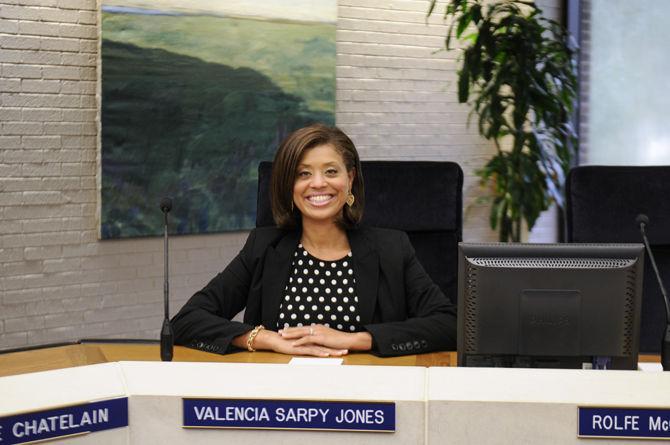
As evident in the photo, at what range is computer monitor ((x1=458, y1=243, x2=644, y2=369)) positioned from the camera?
1687 millimetres

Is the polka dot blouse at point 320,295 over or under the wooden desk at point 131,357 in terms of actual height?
over

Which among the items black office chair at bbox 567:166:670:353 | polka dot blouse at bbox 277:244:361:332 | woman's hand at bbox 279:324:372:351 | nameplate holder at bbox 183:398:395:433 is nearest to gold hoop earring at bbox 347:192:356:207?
polka dot blouse at bbox 277:244:361:332

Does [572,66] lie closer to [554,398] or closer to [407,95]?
[407,95]

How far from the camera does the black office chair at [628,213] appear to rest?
8.39 ft

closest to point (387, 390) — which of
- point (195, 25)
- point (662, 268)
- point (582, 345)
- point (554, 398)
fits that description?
point (554, 398)

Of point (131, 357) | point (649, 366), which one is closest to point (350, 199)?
point (131, 357)

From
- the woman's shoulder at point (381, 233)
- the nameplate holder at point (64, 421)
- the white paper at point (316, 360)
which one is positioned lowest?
the white paper at point (316, 360)

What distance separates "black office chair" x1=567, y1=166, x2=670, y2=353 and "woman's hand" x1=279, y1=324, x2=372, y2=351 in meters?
0.74

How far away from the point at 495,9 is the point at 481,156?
3.65 feet

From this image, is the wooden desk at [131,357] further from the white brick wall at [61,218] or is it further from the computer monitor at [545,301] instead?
the white brick wall at [61,218]

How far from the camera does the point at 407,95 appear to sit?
16.1ft

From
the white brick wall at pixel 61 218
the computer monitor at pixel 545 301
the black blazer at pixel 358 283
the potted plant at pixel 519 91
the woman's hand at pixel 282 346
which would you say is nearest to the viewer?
the computer monitor at pixel 545 301

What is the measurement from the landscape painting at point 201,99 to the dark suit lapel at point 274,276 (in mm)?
1784

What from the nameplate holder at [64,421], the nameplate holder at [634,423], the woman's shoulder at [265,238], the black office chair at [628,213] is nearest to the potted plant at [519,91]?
the black office chair at [628,213]
